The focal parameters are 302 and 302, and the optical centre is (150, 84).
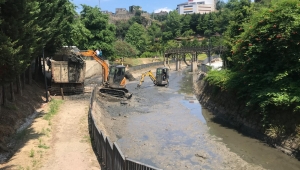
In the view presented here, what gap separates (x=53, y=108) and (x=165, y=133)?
9.53 m

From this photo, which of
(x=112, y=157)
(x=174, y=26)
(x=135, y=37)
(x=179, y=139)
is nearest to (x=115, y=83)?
(x=179, y=139)

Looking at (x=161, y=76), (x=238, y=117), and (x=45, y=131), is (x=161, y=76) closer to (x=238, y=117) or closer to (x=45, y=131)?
(x=238, y=117)

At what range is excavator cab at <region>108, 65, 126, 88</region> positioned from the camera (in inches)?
1269

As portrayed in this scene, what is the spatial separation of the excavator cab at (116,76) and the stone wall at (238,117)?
909 centimetres

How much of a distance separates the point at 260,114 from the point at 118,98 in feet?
53.5

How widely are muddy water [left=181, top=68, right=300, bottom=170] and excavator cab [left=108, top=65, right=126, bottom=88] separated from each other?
1225cm

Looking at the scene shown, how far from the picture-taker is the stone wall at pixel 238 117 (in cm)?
1648

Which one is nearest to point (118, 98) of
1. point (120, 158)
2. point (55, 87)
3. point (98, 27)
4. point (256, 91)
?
point (55, 87)

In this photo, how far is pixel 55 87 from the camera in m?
30.2

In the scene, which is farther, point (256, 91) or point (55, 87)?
point (55, 87)

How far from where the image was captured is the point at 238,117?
22375 mm

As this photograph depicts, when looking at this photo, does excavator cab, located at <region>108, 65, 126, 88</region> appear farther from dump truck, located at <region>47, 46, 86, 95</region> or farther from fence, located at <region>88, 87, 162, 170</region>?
fence, located at <region>88, 87, 162, 170</region>

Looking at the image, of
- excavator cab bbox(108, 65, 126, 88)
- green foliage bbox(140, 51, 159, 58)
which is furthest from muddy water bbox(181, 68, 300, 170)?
green foliage bbox(140, 51, 159, 58)

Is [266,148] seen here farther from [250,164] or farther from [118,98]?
[118,98]
